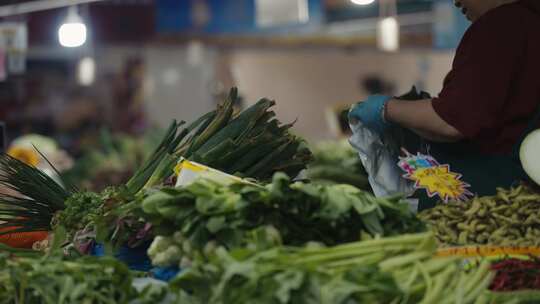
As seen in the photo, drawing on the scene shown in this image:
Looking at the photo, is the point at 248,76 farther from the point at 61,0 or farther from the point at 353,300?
the point at 353,300

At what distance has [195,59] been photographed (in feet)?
52.3

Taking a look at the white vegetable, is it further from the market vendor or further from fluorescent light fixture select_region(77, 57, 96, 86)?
fluorescent light fixture select_region(77, 57, 96, 86)

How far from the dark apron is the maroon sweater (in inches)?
1.3

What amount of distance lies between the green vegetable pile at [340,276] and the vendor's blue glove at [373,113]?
140 centimetres

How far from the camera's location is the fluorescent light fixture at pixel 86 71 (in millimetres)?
14586

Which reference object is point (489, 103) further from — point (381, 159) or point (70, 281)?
point (70, 281)

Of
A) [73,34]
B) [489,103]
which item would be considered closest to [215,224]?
[489,103]

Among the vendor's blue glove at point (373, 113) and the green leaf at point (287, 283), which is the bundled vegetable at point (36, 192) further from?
the green leaf at point (287, 283)

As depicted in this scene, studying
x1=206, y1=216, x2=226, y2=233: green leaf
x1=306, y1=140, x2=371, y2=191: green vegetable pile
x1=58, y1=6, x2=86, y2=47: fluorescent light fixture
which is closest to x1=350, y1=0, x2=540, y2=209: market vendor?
x1=206, y1=216, x2=226, y2=233: green leaf

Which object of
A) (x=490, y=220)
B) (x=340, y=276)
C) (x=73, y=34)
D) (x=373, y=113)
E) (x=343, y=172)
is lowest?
(x=343, y=172)

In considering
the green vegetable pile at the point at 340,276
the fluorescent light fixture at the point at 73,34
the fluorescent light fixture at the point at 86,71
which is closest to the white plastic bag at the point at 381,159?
the green vegetable pile at the point at 340,276

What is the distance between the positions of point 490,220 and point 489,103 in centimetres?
49

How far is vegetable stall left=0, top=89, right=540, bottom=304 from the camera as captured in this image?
7.88 feet

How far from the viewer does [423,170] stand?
12.7ft
